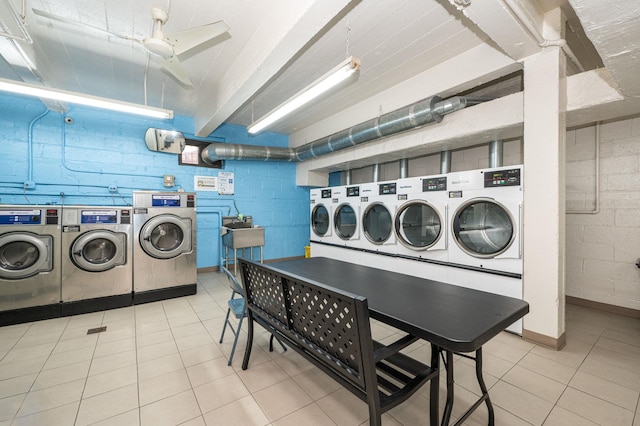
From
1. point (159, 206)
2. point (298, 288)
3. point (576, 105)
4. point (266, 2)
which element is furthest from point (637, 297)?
point (159, 206)

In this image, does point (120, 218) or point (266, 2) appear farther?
point (120, 218)

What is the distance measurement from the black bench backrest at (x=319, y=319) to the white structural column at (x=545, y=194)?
2279 millimetres

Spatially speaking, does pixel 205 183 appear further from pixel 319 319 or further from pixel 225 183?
pixel 319 319

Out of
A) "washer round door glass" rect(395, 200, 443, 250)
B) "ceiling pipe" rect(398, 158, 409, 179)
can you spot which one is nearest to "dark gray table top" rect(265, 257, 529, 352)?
"washer round door glass" rect(395, 200, 443, 250)

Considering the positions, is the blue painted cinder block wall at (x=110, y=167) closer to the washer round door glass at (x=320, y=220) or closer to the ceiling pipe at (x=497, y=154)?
the washer round door glass at (x=320, y=220)

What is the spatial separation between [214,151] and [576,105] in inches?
200

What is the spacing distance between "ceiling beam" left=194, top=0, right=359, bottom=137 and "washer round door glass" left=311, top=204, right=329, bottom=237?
102 inches

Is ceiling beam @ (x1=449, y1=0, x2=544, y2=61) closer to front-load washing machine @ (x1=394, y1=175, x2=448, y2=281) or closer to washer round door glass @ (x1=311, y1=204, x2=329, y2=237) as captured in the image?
front-load washing machine @ (x1=394, y1=175, x2=448, y2=281)

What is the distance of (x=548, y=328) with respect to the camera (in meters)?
2.49

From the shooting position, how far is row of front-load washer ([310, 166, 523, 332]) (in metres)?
2.76

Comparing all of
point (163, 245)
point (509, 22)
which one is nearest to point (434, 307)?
point (509, 22)

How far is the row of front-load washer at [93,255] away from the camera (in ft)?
10.1

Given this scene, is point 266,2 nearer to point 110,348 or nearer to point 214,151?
point 214,151

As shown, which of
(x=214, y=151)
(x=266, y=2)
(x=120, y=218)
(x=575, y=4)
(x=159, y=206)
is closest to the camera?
(x=575, y=4)
